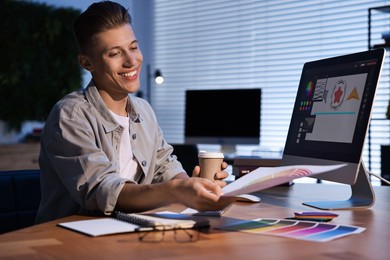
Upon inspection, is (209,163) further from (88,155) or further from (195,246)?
(195,246)

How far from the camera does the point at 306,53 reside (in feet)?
15.7

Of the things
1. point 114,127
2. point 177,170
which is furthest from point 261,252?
point 177,170

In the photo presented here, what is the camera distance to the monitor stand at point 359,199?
150 centimetres

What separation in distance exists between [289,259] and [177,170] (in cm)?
98

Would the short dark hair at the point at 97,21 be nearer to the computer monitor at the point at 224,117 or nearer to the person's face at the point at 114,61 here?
the person's face at the point at 114,61

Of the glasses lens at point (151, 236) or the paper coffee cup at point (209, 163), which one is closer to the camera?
the glasses lens at point (151, 236)

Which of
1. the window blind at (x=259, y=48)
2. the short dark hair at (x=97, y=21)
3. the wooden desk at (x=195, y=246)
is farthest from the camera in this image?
the window blind at (x=259, y=48)

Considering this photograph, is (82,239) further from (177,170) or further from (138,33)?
(138,33)

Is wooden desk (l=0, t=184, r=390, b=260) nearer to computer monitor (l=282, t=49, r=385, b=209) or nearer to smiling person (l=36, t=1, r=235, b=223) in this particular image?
smiling person (l=36, t=1, r=235, b=223)

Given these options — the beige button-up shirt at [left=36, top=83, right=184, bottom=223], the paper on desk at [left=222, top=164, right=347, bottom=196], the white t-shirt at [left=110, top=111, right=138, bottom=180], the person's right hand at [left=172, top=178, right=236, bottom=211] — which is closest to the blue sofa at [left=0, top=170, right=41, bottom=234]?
the beige button-up shirt at [left=36, top=83, right=184, bottom=223]

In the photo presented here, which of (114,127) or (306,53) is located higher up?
(306,53)

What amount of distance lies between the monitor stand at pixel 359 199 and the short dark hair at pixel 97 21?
76cm

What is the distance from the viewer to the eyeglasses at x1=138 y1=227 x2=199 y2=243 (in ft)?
3.43

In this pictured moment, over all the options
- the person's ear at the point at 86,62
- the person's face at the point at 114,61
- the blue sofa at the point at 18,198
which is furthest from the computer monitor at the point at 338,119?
the blue sofa at the point at 18,198
